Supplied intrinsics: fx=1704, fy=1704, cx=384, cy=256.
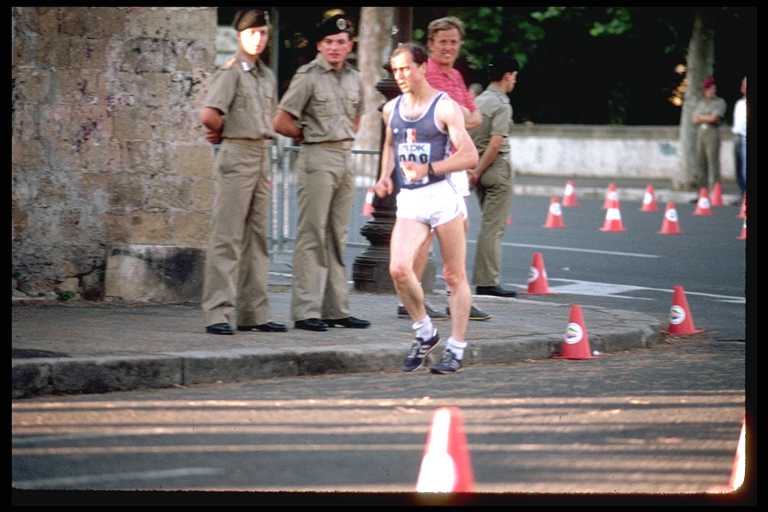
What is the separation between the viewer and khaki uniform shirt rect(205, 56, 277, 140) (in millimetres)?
9664

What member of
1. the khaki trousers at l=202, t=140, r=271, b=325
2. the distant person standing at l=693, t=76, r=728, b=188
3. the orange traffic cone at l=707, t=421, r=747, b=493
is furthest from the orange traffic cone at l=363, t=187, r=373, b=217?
the orange traffic cone at l=707, t=421, r=747, b=493

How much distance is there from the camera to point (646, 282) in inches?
585

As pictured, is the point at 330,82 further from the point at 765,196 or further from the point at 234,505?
the point at 234,505

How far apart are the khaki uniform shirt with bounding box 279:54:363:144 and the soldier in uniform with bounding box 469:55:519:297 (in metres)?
2.16

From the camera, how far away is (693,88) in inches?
1224

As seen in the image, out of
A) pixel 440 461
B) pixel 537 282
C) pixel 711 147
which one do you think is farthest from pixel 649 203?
pixel 440 461

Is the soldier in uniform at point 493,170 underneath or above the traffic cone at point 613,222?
above

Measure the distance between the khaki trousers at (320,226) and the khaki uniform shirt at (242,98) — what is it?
1.39ft

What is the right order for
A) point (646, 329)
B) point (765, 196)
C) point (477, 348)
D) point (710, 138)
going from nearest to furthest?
point (477, 348), point (646, 329), point (765, 196), point (710, 138)

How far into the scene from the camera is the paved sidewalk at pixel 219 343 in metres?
8.41

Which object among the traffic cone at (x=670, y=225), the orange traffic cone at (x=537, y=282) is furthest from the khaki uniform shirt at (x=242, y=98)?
the traffic cone at (x=670, y=225)

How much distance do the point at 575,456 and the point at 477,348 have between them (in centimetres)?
306

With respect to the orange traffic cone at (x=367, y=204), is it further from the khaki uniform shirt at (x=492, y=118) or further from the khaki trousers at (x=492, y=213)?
the khaki uniform shirt at (x=492, y=118)

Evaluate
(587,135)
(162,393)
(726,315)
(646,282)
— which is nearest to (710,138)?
(587,135)
